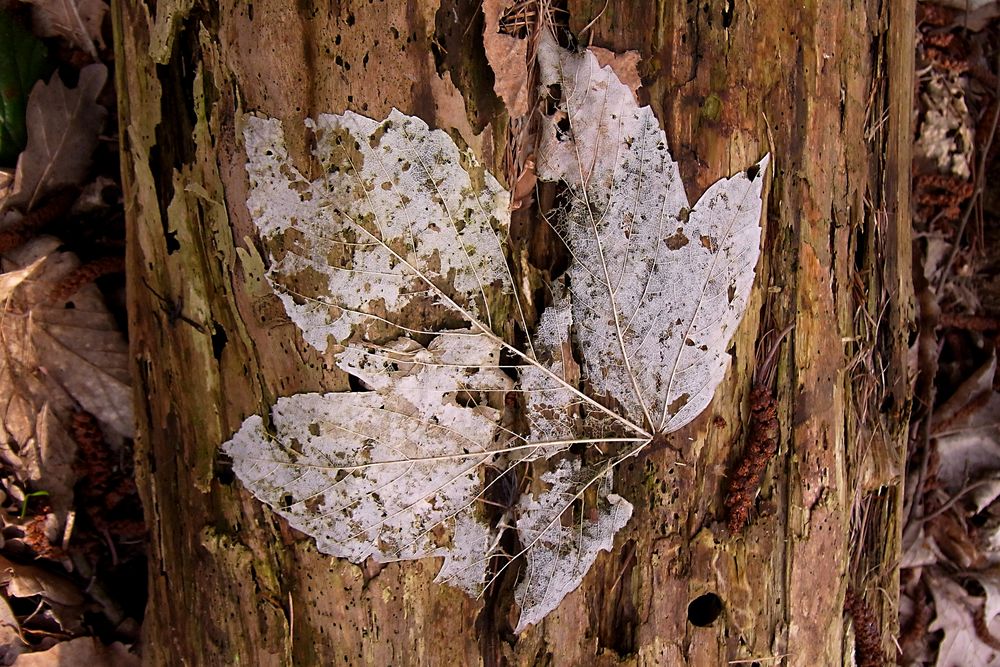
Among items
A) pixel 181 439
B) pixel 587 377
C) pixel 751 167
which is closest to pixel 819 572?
pixel 587 377

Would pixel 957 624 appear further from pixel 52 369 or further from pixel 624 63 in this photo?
pixel 52 369

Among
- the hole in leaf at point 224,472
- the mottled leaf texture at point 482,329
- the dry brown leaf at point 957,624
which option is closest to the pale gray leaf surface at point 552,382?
the mottled leaf texture at point 482,329

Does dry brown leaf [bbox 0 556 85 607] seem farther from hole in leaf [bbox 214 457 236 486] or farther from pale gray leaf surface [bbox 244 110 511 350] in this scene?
pale gray leaf surface [bbox 244 110 511 350]

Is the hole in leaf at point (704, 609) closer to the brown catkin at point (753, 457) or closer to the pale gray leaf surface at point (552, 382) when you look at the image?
the brown catkin at point (753, 457)

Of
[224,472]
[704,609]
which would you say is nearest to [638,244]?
[704,609]

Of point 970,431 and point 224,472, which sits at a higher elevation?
point 224,472

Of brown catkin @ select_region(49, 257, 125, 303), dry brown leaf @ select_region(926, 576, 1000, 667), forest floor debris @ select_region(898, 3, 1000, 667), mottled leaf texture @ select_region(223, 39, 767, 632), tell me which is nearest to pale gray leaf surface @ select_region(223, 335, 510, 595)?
mottled leaf texture @ select_region(223, 39, 767, 632)
